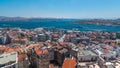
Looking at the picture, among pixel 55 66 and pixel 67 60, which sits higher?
pixel 67 60

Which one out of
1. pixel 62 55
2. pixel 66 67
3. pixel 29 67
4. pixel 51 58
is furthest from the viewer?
pixel 51 58

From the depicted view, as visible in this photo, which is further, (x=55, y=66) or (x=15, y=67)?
(x=55, y=66)

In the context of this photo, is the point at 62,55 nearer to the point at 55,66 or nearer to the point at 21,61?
the point at 55,66

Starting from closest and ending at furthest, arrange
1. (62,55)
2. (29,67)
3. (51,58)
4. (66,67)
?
(66,67), (29,67), (62,55), (51,58)

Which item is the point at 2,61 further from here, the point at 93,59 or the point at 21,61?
the point at 93,59

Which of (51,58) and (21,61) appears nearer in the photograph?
(21,61)

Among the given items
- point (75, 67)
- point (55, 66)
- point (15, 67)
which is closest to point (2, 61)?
point (15, 67)

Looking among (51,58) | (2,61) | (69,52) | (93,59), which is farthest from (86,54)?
(2,61)

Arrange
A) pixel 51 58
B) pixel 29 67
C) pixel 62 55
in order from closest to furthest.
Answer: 1. pixel 29 67
2. pixel 62 55
3. pixel 51 58

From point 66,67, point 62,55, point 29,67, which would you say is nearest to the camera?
point 66,67
